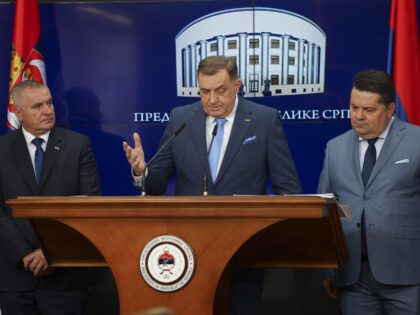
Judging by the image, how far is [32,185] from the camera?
3.24 metres

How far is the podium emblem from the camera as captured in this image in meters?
2.04

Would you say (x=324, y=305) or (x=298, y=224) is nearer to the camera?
(x=298, y=224)

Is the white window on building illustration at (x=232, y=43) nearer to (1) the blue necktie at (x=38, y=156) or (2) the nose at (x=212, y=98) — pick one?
(2) the nose at (x=212, y=98)

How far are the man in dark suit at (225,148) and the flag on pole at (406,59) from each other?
1.47 m

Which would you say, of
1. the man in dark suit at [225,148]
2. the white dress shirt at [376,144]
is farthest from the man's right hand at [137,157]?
the white dress shirt at [376,144]

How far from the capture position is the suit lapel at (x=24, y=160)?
325 centimetres

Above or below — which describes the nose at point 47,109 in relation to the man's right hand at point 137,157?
above

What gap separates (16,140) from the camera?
11.0ft

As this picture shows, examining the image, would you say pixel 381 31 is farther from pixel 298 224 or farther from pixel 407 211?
pixel 298 224

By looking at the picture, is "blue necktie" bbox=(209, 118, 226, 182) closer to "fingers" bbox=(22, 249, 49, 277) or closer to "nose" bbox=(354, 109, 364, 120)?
"nose" bbox=(354, 109, 364, 120)

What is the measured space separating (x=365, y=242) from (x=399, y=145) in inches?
19.5

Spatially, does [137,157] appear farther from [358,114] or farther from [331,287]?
[331,287]

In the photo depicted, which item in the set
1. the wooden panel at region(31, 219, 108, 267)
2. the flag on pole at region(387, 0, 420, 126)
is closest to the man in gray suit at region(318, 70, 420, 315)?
the wooden panel at region(31, 219, 108, 267)

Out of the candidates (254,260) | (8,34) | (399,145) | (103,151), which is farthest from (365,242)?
(8,34)
